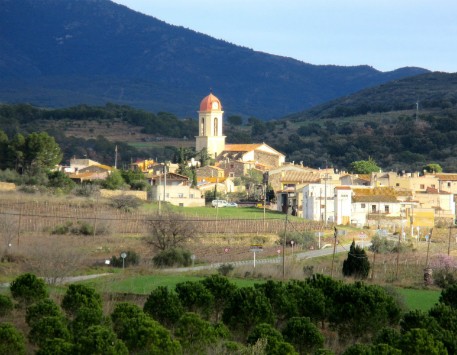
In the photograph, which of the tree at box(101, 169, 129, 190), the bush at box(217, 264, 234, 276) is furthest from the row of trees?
the tree at box(101, 169, 129, 190)

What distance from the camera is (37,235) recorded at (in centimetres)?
4556

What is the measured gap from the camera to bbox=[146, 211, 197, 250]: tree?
154ft

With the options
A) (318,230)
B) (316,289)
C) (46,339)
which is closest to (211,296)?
(316,289)

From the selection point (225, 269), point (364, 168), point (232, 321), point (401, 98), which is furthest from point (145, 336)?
point (401, 98)

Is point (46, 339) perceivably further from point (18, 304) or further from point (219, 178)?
point (219, 178)

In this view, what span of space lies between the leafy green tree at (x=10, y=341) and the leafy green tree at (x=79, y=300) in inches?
142

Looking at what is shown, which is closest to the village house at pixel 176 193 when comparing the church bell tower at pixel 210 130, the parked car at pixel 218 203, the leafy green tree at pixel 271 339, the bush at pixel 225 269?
the parked car at pixel 218 203

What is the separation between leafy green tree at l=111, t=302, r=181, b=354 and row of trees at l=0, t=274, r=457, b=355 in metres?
0.02

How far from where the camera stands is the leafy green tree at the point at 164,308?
28.6 metres

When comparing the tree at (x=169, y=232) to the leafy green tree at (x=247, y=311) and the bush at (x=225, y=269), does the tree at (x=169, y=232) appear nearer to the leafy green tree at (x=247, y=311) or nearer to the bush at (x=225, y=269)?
the bush at (x=225, y=269)

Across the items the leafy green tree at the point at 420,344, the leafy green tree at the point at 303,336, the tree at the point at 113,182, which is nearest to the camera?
the leafy green tree at the point at 420,344

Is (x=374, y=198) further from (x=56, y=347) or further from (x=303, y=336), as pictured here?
(x=56, y=347)

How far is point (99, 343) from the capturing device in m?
23.6

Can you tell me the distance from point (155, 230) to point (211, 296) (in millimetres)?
17281
